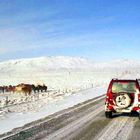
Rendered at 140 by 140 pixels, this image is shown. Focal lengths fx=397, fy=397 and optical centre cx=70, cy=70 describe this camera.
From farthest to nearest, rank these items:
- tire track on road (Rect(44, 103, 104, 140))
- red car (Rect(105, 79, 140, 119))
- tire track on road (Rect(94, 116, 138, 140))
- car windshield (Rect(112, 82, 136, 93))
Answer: car windshield (Rect(112, 82, 136, 93))
red car (Rect(105, 79, 140, 119))
tire track on road (Rect(44, 103, 104, 140))
tire track on road (Rect(94, 116, 138, 140))

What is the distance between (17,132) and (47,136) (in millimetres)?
1482

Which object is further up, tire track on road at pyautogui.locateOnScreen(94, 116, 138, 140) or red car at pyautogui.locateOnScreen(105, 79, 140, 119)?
red car at pyautogui.locateOnScreen(105, 79, 140, 119)

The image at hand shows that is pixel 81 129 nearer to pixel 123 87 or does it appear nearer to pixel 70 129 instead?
pixel 70 129

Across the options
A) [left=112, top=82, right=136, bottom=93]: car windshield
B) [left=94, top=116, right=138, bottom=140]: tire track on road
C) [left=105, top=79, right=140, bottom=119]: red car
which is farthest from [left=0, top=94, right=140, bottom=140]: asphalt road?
[left=112, top=82, right=136, bottom=93]: car windshield

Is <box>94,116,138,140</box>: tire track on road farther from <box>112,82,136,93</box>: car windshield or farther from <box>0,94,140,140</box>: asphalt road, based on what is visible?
<box>112,82,136,93</box>: car windshield

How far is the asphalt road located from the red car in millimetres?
462

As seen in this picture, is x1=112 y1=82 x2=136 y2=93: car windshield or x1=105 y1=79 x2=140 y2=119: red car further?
x1=112 y1=82 x2=136 y2=93: car windshield

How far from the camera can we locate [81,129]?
1379 cm

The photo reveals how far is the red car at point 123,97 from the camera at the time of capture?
16.8 metres

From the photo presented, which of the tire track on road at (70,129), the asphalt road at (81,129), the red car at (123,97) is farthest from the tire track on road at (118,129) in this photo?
the tire track on road at (70,129)

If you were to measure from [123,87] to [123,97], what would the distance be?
2.75 feet

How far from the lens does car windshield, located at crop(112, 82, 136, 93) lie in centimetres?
1737

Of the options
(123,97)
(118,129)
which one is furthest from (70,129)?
(123,97)

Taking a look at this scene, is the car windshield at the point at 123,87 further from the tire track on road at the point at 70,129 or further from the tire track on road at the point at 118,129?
the tire track on road at the point at 70,129
